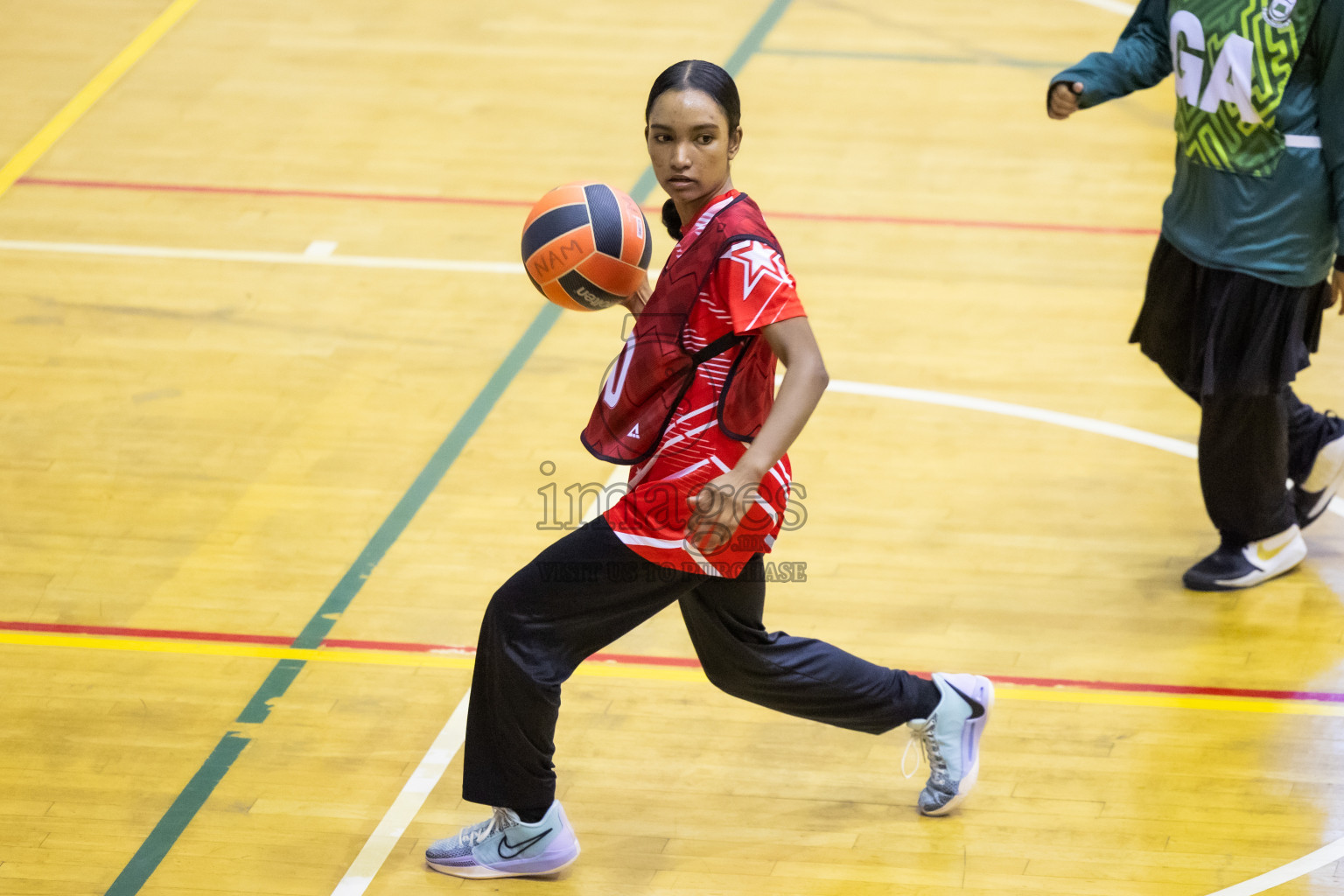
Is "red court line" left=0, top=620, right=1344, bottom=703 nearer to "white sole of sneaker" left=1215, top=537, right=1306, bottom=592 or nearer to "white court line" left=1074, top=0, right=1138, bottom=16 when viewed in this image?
"white sole of sneaker" left=1215, top=537, right=1306, bottom=592

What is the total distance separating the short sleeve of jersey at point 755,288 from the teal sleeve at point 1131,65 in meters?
1.85

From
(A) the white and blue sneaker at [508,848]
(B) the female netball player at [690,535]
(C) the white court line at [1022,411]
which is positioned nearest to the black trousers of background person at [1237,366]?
(C) the white court line at [1022,411]

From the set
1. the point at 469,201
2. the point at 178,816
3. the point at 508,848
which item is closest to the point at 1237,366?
the point at 508,848

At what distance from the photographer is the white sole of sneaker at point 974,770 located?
379 centimetres

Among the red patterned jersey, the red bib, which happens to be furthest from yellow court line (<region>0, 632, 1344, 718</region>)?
the red bib

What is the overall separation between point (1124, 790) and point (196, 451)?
337 cm

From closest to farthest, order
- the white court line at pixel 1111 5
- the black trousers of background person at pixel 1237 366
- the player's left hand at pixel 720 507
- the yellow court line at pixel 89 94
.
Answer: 1. the player's left hand at pixel 720 507
2. the black trousers of background person at pixel 1237 366
3. the yellow court line at pixel 89 94
4. the white court line at pixel 1111 5

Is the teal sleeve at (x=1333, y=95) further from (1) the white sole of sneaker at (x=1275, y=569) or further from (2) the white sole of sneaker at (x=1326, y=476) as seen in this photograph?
(1) the white sole of sneaker at (x=1275, y=569)

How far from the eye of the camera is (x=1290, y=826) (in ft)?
12.4

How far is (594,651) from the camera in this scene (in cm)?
345

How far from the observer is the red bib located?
303 centimetres

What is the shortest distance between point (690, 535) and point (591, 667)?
1.56 metres

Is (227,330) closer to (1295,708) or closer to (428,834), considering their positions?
(428,834)

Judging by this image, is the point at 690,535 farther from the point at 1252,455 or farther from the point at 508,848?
the point at 1252,455
